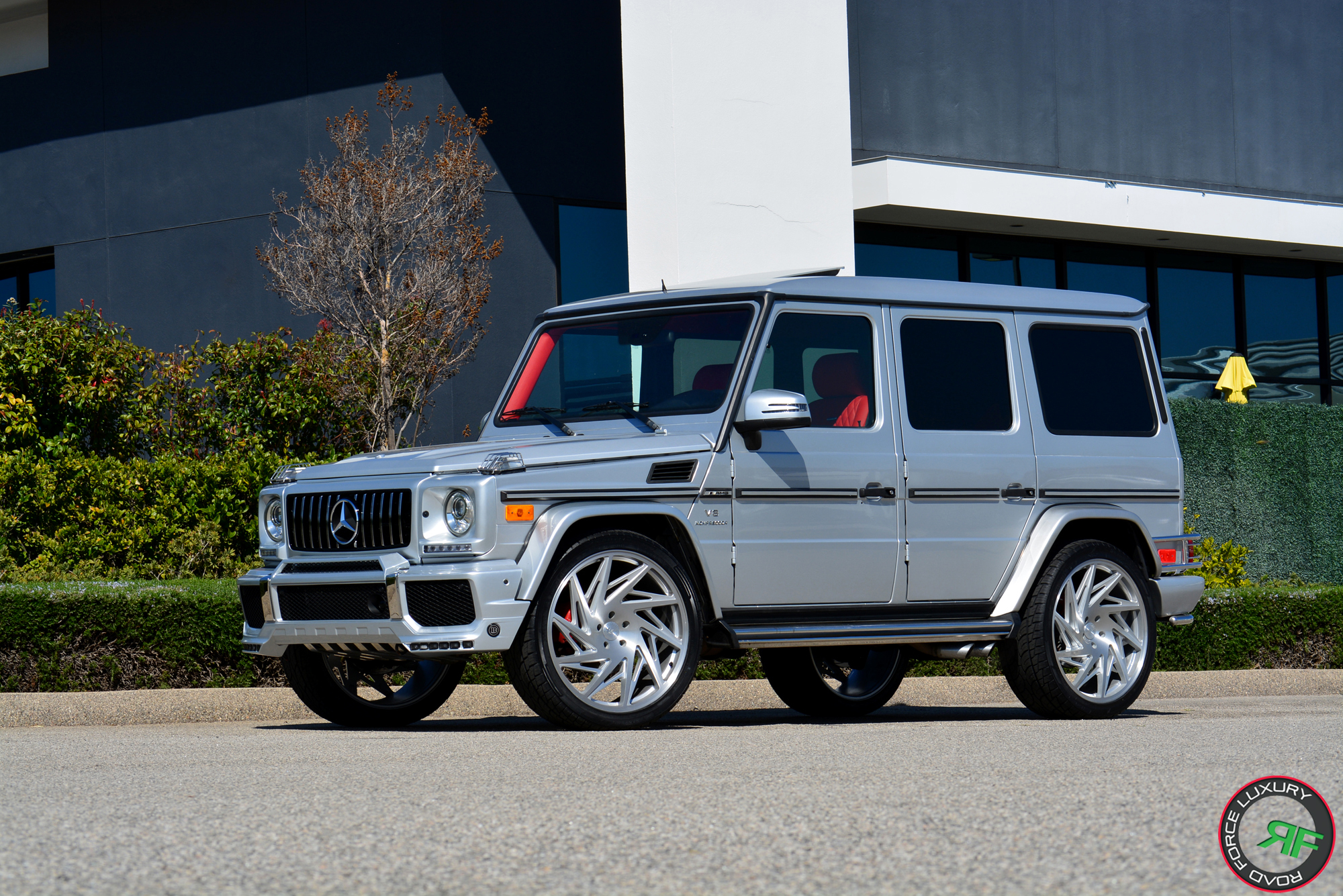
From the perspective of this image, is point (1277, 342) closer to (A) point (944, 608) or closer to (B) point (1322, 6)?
(B) point (1322, 6)

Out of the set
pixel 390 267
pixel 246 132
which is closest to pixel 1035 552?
pixel 390 267

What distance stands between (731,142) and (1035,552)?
28.2 feet

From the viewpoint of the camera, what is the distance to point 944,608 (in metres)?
8.38

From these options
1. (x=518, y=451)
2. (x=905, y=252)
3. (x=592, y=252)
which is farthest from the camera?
(x=905, y=252)

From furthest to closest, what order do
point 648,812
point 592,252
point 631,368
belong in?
1. point 592,252
2. point 631,368
3. point 648,812

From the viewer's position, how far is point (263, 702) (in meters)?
9.64

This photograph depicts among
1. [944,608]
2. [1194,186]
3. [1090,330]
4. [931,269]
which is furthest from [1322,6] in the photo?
[944,608]

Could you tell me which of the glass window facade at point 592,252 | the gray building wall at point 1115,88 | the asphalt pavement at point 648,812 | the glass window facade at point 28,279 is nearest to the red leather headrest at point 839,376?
the asphalt pavement at point 648,812

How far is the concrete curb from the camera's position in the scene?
9.38 metres

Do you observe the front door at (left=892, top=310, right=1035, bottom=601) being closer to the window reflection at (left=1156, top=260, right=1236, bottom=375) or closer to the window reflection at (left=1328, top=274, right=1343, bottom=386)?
the window reflection at (left=1156, top=260, right=1236, bottom=375)

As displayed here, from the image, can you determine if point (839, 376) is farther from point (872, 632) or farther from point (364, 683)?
point (364, 683)

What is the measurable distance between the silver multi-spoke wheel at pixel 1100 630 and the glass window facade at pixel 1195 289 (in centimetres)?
1161

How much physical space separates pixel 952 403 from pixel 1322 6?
17.8m

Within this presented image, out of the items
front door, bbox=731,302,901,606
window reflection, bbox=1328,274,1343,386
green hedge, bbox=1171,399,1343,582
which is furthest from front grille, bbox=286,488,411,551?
window reflection, bbox=1328,274,1343,386
